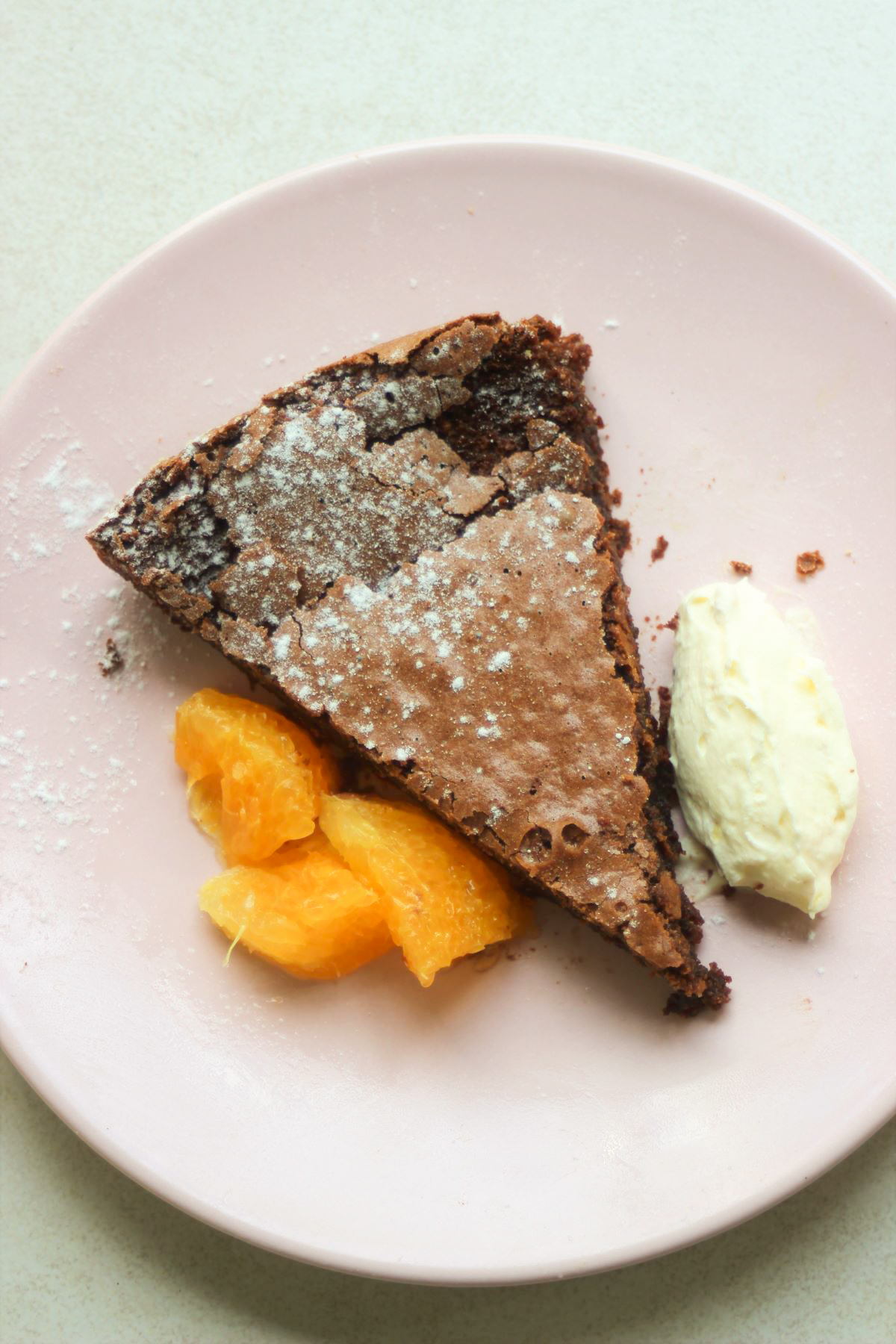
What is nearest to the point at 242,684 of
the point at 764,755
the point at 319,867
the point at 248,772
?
the point at 248,772

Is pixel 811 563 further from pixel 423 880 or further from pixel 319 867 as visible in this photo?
pixel 319 867

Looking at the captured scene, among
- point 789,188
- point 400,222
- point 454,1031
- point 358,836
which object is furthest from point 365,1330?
point 789,188

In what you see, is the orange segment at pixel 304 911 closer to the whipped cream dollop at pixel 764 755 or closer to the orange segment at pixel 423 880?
the orange segment at pixel 423 880

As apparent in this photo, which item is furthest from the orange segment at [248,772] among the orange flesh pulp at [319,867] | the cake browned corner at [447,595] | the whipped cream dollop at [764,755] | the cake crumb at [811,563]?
the cake crumb at [811,563]

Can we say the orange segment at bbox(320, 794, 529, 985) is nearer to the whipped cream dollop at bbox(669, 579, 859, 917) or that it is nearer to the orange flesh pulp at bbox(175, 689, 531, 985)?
the orange flesh pulp at bbox(175, 689, 531, 985)

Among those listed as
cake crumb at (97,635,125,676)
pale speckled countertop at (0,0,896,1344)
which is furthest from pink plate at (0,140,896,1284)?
pale speckled countertop at (0,0,896,1344)

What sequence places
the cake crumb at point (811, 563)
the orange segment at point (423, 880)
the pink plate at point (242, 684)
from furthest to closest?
the cake crumb at point (811, 563) < the pink plate at point (242, 684) < the orange segment at point (423, 880)
